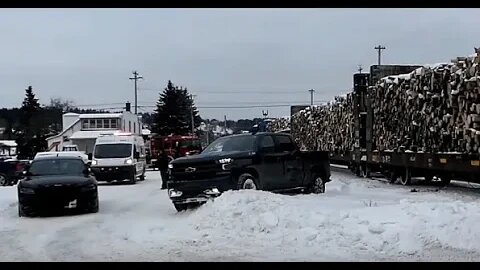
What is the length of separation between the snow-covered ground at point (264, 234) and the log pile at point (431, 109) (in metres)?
5.85

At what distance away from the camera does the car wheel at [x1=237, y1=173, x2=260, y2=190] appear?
15.5 meters

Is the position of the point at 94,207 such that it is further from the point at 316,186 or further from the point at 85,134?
the point at 85,134

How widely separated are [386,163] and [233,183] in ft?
36.9

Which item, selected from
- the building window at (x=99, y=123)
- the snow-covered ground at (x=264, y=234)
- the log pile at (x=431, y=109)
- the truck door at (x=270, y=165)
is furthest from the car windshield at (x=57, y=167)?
the building window at (x=99, y=123)

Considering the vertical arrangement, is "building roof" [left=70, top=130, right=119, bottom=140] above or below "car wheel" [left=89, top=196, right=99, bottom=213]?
above

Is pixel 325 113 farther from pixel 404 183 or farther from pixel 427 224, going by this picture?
pixel 427 224

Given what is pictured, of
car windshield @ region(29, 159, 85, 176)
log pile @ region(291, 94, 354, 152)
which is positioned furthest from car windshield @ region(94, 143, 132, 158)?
car windshield @ region(29, 159, 85, 176)

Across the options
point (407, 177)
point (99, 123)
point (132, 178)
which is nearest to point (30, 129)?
point (99, 123)

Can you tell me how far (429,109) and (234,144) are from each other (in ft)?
26.5

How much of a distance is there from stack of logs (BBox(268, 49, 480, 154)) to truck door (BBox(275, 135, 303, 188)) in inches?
184

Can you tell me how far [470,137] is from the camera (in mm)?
18516

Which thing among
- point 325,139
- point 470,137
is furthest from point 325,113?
point 470,137

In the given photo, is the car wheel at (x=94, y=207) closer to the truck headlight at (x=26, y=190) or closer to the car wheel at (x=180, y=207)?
the truck headlight at (x=26, y=190)

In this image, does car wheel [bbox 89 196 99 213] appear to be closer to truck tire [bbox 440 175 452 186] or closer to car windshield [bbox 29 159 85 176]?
car windshield [bbox 29 159 85 176]
